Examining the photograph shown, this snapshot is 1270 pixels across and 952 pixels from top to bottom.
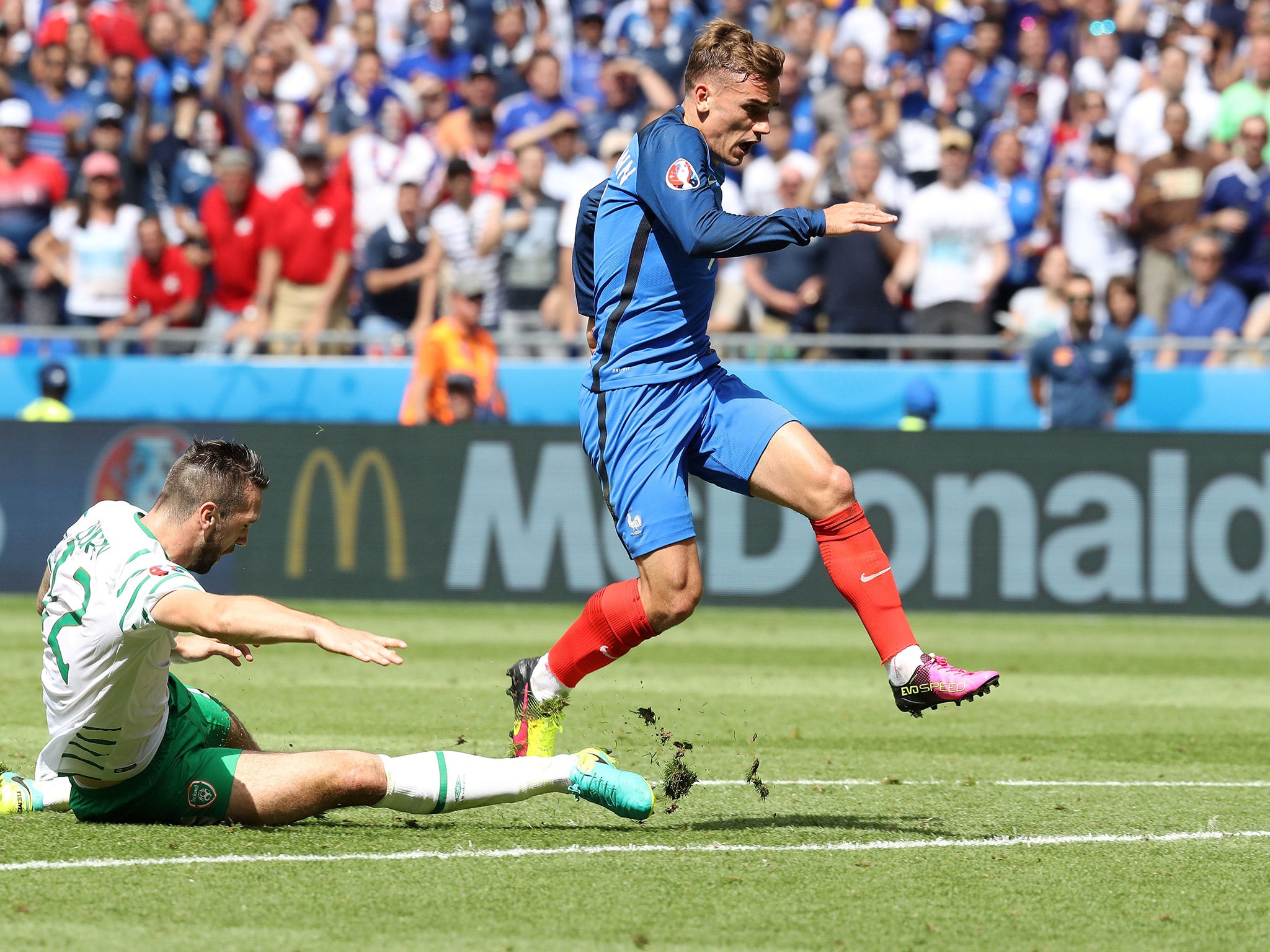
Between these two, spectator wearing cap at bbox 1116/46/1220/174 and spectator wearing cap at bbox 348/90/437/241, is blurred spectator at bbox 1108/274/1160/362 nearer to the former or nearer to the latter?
spectator wearing cap at bbox 1116/46/1220/174

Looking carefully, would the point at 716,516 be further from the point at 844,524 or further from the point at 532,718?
the point at 844,524

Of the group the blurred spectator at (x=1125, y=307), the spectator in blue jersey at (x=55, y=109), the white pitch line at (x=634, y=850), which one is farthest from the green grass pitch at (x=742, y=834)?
the spectator in blue jersey at (x=55, y=109)

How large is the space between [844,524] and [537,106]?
11.5 meters

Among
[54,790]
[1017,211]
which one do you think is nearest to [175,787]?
[54,790]

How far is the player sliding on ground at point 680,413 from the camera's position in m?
5.93

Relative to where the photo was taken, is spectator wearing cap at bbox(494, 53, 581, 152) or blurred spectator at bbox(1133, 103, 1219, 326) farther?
spectator wearing cap at bbox(494, 53, 581, 152)

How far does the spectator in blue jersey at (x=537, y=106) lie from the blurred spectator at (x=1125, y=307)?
5317 millimetres

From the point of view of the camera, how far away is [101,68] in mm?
17875

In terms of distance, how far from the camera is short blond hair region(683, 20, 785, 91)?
6020mm

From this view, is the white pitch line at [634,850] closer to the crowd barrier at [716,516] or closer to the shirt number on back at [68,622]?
the shirt number on back at [68,622]

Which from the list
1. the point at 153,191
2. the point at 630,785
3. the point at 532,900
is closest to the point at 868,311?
the point at 153,191

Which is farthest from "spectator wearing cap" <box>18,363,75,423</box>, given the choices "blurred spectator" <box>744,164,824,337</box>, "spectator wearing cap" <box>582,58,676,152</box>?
"blurred spectator" <box>744,164,824,337</box>

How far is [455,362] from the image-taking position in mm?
14273

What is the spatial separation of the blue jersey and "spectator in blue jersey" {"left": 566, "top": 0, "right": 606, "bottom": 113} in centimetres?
1175
